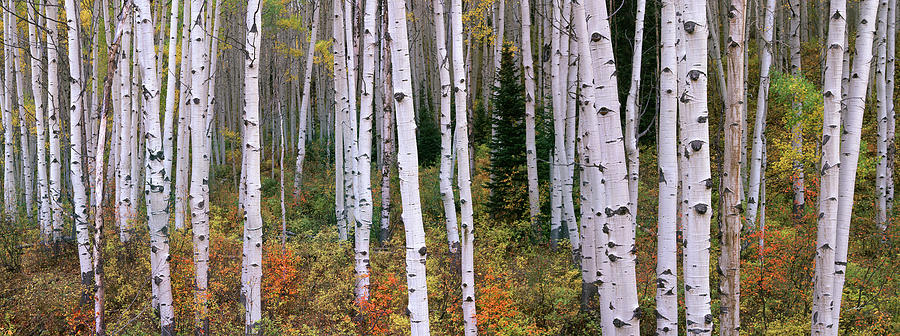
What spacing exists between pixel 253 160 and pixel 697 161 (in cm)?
416

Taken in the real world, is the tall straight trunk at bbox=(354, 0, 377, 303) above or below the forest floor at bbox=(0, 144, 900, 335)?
above

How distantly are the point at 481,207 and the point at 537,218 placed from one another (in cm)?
225

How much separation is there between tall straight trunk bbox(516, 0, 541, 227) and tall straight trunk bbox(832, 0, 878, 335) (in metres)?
4.76

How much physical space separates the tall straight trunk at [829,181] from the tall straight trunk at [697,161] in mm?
1700

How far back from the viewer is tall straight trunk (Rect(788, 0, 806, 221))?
950 centimetres

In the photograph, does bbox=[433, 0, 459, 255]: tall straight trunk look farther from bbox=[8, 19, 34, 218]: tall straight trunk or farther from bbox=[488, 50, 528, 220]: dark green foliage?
bbox=[8, 19, 34, 218]: tall straight trunk

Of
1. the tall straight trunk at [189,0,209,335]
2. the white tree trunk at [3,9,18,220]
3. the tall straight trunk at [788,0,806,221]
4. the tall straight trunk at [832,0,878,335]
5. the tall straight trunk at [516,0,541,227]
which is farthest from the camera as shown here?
the white tree trunk at [3,9,18,220]

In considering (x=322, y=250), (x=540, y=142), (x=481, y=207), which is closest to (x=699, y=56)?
(x=322, y=250)

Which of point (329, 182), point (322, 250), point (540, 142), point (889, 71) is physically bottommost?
point (322, 250)

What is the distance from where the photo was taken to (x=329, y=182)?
52.8 ft

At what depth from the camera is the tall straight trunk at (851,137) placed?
407 cm

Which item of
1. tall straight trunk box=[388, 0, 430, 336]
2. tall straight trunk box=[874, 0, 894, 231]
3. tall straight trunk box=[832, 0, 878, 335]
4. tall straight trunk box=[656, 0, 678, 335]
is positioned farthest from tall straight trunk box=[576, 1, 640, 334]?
tall straight trunk box=[874, 0, 894, 231]

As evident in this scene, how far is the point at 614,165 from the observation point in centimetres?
344

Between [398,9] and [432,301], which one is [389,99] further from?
[398,9]
